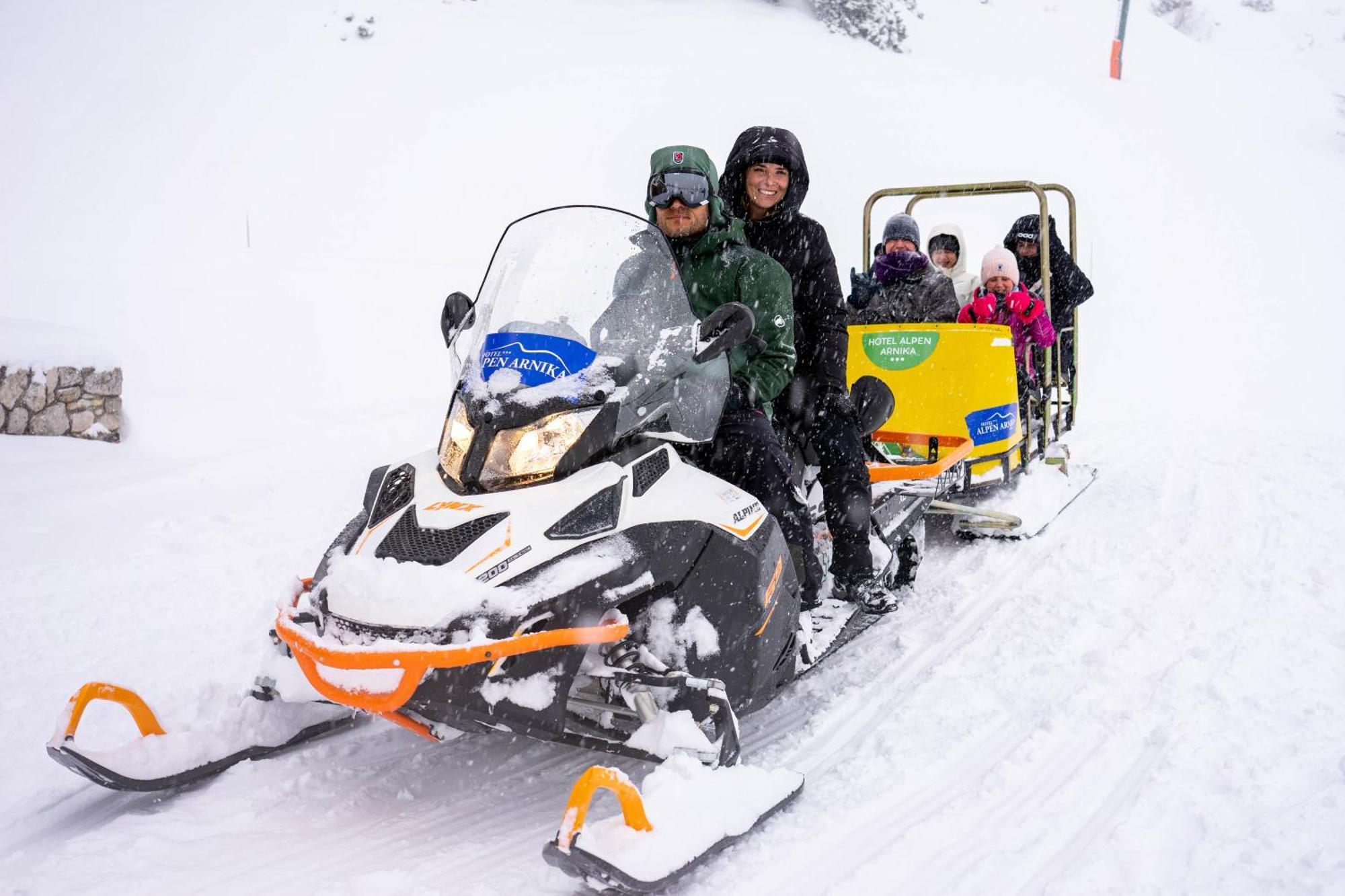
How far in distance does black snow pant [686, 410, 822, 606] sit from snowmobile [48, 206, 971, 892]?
0.20m

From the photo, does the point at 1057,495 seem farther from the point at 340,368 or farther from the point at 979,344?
the point at 340,368

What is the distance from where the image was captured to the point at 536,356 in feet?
8.84

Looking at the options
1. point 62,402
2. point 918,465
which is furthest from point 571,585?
point 62,402

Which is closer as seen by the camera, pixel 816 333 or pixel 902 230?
pixel 816 333

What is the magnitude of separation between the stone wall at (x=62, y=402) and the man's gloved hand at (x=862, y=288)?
216 inches

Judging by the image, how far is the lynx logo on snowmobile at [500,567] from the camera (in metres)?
2.33

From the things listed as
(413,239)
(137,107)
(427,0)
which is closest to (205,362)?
(413,239)

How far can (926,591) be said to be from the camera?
4641mm

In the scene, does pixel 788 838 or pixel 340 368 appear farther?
pixel 340 368

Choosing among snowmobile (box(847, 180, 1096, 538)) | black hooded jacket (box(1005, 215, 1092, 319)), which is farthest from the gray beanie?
black hooded jacket (box(1005, 215, 1092, 319))

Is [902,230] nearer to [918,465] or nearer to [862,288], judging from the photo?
[862,288]

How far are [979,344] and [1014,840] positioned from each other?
12.2 feet

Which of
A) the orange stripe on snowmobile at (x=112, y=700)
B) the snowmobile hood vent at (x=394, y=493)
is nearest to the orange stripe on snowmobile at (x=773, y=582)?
the snowmobile hood vent at (x=394, y=493)

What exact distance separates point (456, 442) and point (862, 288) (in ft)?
15.2
